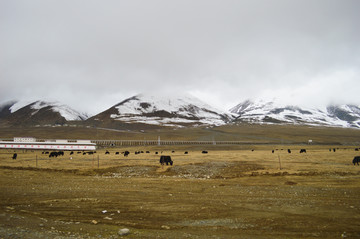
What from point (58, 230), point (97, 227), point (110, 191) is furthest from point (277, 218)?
point (110, 191)

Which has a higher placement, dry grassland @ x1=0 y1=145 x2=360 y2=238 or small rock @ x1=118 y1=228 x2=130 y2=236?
small rock @ x1=118 y1=228 x2=130 y2=236

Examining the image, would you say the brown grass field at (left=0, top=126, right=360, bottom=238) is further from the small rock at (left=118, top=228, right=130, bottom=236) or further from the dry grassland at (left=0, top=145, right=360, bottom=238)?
the small rock at (left=118, top=228, right=130, bottom=236)

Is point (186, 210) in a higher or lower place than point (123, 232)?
lower

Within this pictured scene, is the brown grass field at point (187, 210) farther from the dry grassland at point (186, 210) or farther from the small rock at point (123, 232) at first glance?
the small rock at point (123, 232)

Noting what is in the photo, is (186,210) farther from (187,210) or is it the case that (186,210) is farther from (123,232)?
(123,232)

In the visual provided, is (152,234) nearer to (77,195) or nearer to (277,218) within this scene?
(277,218)

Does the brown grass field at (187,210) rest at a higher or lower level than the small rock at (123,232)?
lower

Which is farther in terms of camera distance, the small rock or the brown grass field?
the brown grass field

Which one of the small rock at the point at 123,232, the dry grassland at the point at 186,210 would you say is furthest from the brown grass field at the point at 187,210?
the small rock at the point at 123,232

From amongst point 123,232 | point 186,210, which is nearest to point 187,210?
point 186,210

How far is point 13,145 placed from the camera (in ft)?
301

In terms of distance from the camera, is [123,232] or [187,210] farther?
[187,210]

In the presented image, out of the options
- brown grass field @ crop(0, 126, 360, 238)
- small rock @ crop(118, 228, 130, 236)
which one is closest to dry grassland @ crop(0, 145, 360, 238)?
brown grass field @ crop(0, 126, 360, 238)

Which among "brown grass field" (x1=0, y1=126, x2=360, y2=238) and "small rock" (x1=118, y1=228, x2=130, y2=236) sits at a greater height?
"small rock" (x1=118, y1=228, x2=130, y2=236)
